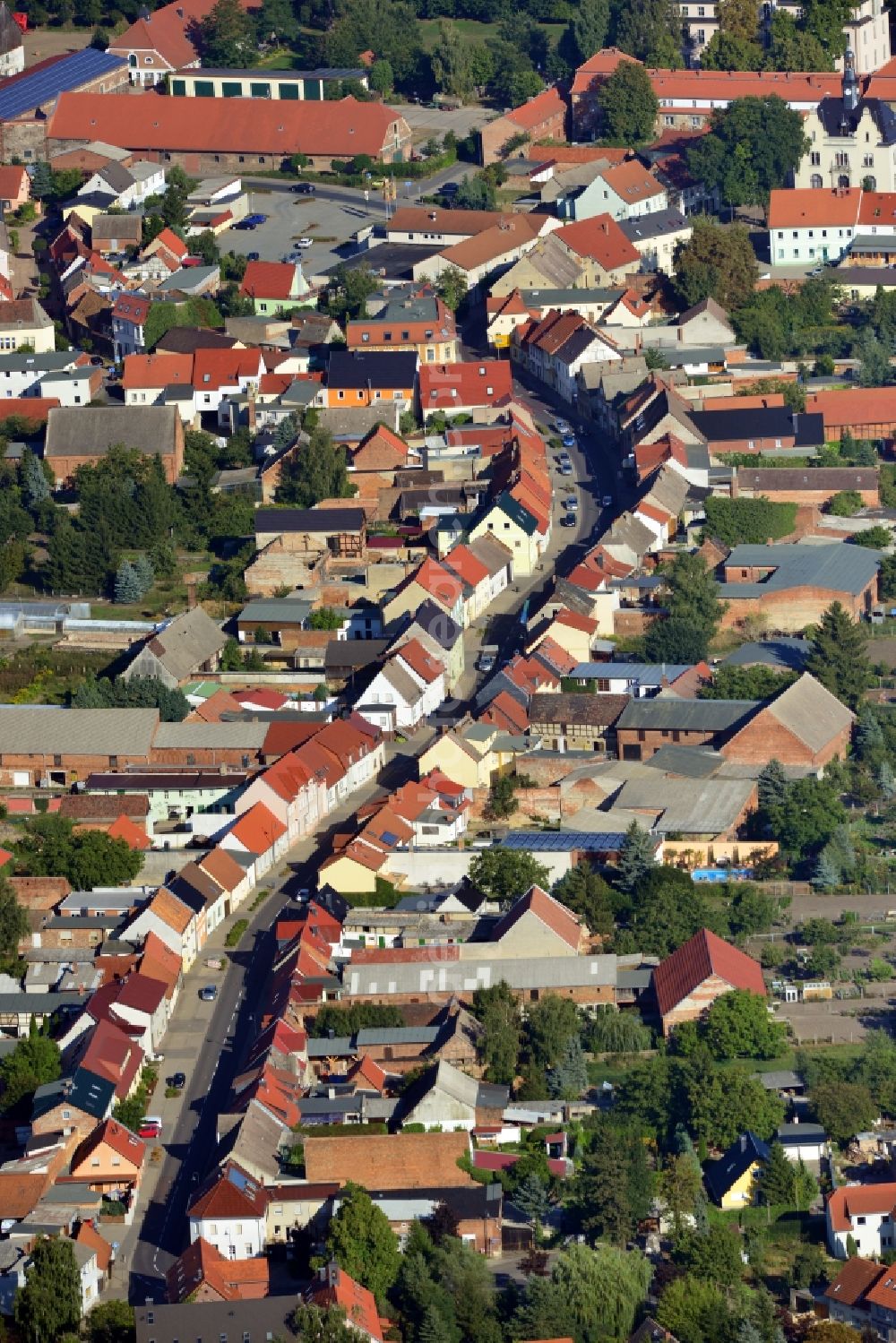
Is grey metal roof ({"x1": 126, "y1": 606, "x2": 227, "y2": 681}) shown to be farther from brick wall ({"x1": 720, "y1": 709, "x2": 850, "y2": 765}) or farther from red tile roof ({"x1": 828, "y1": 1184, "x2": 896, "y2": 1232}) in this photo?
red tile roof ({"x1": 828, "y1": 1184, "x2": 896, "y2": 1232})

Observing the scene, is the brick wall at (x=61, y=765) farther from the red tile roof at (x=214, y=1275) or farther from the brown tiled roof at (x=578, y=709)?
the red tile roof at (x=214, y=1275)

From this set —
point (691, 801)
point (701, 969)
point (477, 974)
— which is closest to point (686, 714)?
point (691, 801)

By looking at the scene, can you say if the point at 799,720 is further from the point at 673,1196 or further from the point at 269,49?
the point at 269,49

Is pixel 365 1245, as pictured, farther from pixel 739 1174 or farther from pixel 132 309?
A: pixel 132 309

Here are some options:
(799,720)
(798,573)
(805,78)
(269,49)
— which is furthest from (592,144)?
(799,720)

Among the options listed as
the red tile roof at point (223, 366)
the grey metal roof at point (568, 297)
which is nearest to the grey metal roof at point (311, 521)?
the red tile roof at point (223, 366)

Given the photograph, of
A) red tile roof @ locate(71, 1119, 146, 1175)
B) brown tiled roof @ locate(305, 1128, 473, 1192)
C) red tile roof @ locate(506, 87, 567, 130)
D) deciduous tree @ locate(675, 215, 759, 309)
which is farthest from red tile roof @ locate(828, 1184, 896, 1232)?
red tile roof @ locate(506, 87, 567, 130)
